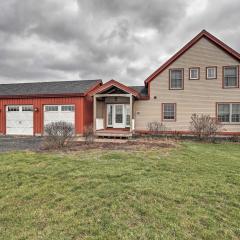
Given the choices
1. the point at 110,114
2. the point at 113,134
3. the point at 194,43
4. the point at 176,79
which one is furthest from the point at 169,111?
the point at 194,43

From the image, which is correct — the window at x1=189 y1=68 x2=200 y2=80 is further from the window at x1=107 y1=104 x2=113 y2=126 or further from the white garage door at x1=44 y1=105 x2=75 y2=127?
the white garage door at x1=44 y1=105 x2=75 y2=127

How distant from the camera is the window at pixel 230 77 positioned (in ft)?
50.6

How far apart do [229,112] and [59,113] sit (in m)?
13.0

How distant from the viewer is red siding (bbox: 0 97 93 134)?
16312mm

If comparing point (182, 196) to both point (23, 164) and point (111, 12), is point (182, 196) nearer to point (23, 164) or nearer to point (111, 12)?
point (23, 164)

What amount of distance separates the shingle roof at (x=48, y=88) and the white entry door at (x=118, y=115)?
2.68 metres

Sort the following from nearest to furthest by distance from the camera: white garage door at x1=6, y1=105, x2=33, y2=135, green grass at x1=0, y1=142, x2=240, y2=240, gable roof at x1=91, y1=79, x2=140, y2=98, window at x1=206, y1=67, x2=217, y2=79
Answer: green grass at x1=0, y1=142, x2=240, y2=240
gable roof at x1=91, y1=79, x2=140, y2=98
window at x1=206, y1=67, x2=217, y2=79
white garage door at x1=6, y1=105, x2=33, y2=135

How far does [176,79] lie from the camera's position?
16.5m

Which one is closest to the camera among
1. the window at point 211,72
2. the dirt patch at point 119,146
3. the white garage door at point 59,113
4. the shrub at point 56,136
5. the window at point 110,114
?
the dirt patch at point 119,146

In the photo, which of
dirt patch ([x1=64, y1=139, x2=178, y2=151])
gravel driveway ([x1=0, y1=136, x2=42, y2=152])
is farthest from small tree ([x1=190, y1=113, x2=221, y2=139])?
gravel driveway ([x1=0, y1=136, x2=42, y2=152])

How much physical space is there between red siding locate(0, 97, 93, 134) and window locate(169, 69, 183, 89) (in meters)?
6.88

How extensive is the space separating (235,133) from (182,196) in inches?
515

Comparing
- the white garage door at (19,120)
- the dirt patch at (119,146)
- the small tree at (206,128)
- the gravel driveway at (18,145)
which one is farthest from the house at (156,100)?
the gravel driveway at (18,145)

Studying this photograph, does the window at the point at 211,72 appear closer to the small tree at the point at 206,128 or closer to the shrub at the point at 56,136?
the small tree at the point at 206,128
